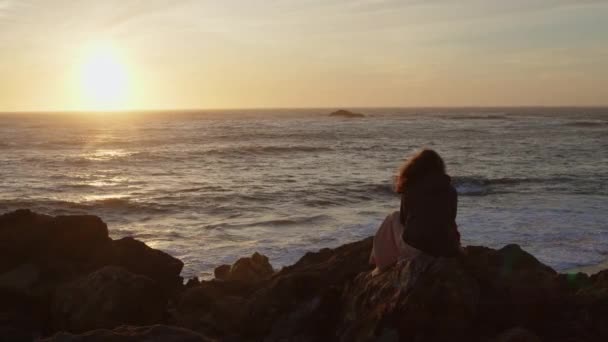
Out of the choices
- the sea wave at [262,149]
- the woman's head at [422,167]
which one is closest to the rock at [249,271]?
the woman's head at [422,167]

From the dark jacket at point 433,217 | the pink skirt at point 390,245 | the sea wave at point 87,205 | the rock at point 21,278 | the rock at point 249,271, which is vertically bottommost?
the sea wave at point 87,205

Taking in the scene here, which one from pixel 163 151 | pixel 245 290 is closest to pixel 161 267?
pixel 245 290

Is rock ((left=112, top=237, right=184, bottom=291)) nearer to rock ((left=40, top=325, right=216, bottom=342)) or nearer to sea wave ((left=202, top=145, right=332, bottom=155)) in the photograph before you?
rock ((left=40, top=325, right=216, bottom=342))

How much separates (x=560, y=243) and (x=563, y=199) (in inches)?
298

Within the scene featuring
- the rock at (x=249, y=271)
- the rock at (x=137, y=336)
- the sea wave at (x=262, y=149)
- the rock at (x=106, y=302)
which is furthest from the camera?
the sea wave at (x=262, y=149)

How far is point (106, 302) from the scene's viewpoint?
289 inches

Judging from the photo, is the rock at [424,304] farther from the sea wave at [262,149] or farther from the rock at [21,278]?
the sea wave at [262,149]

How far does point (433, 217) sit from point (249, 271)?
463cm

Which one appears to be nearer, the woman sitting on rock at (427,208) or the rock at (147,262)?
the woman sitting on rock at (427,208)

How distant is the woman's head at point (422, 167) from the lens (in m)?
5.42

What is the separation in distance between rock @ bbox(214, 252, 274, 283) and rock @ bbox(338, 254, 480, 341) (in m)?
3.92

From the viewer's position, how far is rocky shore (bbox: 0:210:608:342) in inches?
201

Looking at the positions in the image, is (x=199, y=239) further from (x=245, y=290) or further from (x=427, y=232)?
(x=427, y=232)

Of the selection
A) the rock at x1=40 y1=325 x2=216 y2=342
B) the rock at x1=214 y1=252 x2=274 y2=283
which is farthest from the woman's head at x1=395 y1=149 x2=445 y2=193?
the rock at x1=214 y1=252 x2=274 y2=283
